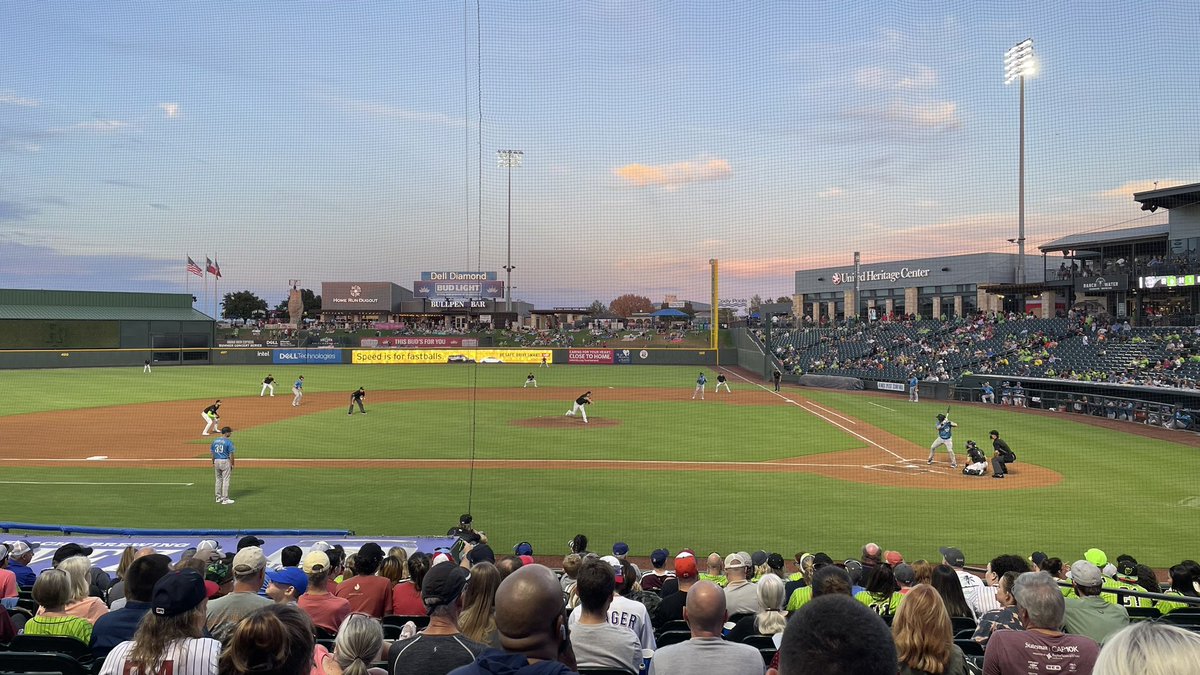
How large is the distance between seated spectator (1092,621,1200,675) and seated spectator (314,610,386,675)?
3252mm

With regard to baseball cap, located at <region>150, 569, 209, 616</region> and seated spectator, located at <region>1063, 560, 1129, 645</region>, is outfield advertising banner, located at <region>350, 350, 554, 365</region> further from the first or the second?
baseball cap, located at <region>150, 569, 209, 616</region>

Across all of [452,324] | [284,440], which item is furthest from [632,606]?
[452,324]

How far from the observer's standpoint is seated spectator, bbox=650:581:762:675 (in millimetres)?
3375

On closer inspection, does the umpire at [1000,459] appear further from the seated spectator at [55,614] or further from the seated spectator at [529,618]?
the seated spectator at [55,614]

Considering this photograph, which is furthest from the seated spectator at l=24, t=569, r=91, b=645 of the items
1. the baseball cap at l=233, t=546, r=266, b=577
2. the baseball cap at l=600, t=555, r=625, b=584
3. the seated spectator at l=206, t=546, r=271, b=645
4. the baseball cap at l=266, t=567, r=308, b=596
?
the baseball cap at l=600, t=555, r=625, b=584

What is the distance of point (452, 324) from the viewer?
296 ft

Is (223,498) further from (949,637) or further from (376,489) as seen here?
(949,637)

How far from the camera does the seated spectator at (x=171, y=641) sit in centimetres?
331

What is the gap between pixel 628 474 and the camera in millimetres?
20281

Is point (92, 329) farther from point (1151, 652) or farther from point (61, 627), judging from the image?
point (1151, 652)

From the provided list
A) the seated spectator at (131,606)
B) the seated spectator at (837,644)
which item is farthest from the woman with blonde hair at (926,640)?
the seated spectator at (131,606)

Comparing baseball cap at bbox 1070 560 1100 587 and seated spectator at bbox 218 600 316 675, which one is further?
baseball cap at bbox 1070 560 1100 587

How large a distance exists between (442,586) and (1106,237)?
181 feet

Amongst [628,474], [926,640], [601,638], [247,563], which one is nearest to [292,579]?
[247,563]
